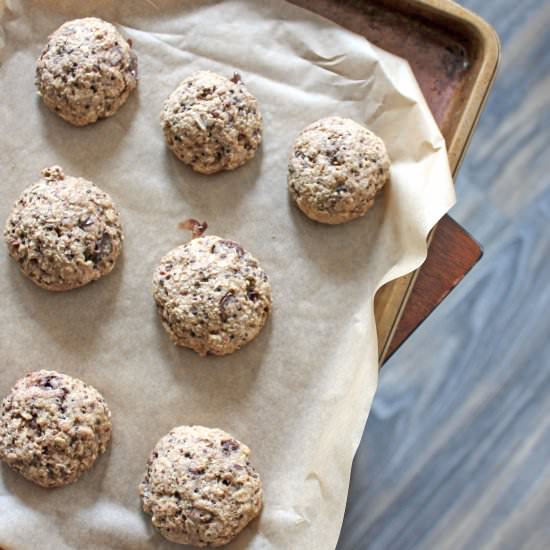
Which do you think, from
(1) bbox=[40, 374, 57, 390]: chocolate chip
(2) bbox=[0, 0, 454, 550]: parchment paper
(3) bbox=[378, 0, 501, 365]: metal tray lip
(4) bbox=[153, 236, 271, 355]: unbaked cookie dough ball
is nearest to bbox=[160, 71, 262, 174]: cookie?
(2) bbox=[0, 0, 454, 550]: parchment paper

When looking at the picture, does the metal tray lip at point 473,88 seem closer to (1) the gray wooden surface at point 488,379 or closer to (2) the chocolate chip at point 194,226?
(2) the chocolate chip at point 194,226

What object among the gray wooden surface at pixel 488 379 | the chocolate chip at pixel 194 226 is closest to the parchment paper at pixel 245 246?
the chocolate chip at pixel 194 226

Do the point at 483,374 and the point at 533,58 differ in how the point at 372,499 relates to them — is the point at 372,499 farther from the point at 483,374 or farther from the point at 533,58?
the point at 533,58

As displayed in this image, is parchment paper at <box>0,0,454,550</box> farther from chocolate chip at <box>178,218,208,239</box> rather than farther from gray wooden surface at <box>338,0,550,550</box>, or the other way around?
gray wooden surface at <box>338,0,550,550</box>

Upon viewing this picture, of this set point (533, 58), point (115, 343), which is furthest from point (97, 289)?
point (533, 58)

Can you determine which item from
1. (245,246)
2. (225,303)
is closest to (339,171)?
(245,246)

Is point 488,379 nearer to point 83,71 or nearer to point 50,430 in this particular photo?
point 50,430
